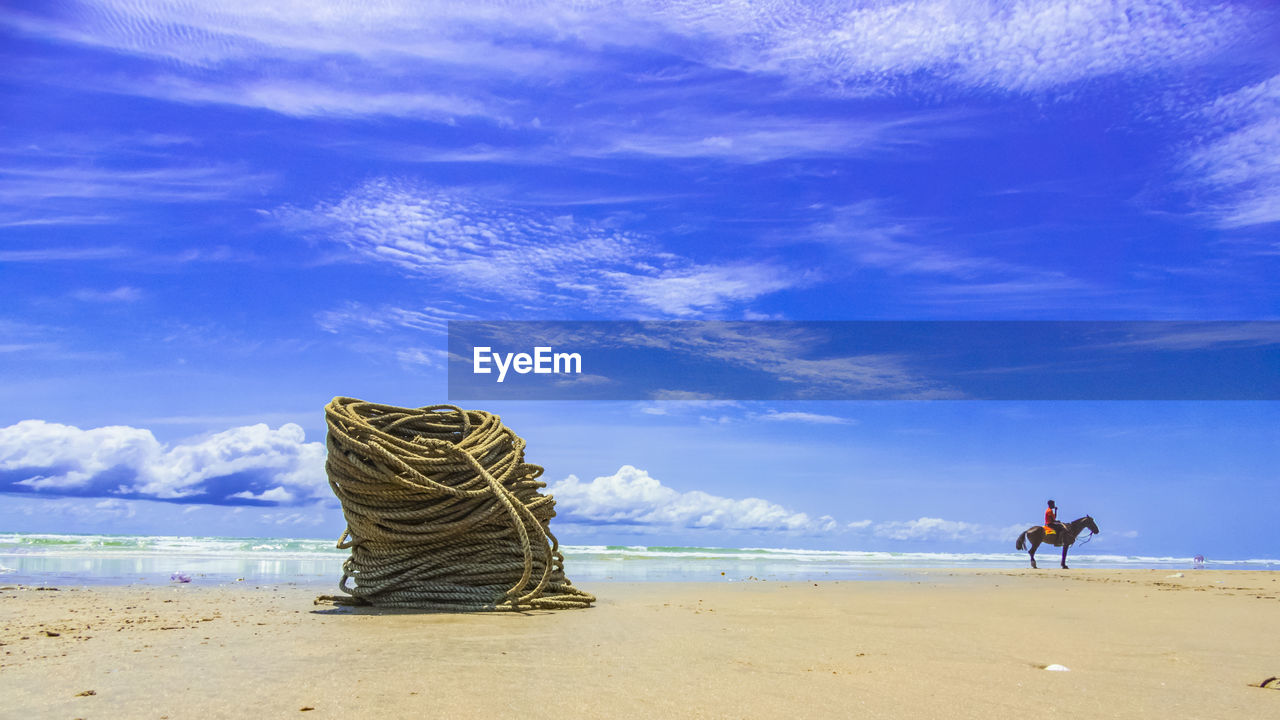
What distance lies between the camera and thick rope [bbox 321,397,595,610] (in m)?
5.54

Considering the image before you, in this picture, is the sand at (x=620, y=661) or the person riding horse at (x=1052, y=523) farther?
the person riding horse at (x=1052, y=523)

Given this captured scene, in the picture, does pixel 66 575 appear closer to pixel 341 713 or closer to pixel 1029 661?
pixel 341 713

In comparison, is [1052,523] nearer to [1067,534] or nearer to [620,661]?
[1067,534]

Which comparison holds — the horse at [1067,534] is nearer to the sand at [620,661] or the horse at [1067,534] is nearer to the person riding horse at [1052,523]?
the person riding horse at [1052,523]

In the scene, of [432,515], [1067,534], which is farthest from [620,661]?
[1067,534]

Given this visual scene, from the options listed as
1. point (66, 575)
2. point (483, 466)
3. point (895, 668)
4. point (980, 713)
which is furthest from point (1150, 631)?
point (66, 575)

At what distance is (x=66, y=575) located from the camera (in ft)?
30.1

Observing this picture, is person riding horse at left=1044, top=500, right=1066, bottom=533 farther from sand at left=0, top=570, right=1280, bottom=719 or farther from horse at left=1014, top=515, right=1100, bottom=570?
sand at left=0, top=570, right=1280, bottom=719

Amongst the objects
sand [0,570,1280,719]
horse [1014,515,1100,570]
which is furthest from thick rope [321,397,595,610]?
horse [1014,515,1100,570]

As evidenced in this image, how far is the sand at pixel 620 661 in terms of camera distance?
9.41 ft

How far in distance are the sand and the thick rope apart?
0.29 metres

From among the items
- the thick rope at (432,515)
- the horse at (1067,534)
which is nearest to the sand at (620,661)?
the thick rope at (432,515)

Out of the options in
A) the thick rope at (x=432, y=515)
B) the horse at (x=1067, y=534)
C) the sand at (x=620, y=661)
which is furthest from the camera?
the horse at (x=1067, y=534)

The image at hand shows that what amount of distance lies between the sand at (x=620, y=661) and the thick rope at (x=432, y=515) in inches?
11.5
